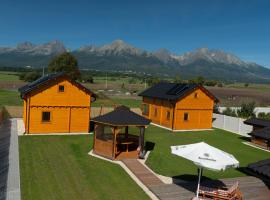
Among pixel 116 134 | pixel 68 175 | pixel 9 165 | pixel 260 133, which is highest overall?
pixel 116 134

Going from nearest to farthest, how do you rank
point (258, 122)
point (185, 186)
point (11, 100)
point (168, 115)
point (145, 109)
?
point (185, 186) < point (258, 122) < point (168, 115) < point (145, 109) < point (11, 100)

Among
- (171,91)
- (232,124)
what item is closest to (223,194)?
(232,124)

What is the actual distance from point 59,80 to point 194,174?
14.2 m

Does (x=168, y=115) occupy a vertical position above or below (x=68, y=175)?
above

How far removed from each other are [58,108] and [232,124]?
17760 millimetres

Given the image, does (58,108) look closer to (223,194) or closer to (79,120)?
(79,120)

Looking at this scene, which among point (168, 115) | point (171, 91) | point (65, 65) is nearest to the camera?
point (168, 115)

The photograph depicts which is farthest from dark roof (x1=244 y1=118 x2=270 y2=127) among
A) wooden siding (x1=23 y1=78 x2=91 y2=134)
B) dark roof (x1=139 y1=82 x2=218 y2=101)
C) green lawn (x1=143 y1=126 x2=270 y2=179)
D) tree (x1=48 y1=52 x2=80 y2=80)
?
tree (x1=48 y1=52 x2=80 y2=80)

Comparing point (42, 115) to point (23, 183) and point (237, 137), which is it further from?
point (237, 137)

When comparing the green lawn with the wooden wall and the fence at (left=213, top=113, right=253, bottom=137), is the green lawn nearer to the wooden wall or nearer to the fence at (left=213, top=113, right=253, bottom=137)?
the fence at (left=213, top=113, right=253, bottom=137)

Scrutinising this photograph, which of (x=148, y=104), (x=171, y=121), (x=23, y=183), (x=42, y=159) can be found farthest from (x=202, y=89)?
(x=23, y=183)

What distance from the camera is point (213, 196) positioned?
14.2 m

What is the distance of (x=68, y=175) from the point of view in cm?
1683

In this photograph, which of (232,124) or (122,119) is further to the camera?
(232,124)
